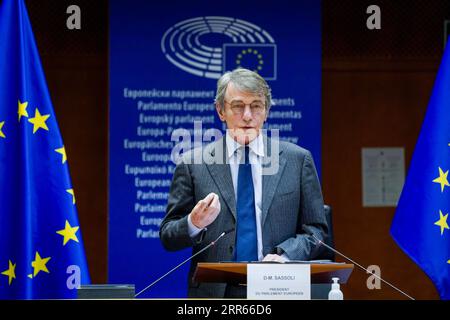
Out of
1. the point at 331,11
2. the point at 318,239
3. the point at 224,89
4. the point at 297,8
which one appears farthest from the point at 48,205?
the point at 331,11

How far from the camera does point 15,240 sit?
4.01 meters

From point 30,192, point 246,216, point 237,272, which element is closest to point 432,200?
point 246,216

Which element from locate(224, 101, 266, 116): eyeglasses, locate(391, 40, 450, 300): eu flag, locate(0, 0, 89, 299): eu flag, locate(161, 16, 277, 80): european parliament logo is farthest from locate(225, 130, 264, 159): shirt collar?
locate(161, 16, 277, 80): european parliament logo

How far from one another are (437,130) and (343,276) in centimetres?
153

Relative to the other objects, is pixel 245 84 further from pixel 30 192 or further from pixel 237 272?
pixel 30 192

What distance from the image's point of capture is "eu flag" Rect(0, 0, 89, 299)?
3986mm

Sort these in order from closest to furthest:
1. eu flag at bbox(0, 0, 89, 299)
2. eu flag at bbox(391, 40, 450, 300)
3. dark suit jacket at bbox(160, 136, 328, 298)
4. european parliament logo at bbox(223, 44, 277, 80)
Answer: dark suit jacket at bbox(160, 136, 328, 298)
eu flag at bbox(0, 0, 89, 299)
eu flag at bbox(391, 40, 450, 300)
european parliament logo at bbox(223, 44, 277, 80)

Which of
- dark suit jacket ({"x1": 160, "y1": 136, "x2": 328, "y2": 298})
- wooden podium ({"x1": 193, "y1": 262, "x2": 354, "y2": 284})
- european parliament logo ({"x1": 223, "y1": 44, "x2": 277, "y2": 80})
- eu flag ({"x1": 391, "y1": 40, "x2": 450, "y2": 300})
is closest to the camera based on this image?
wooden podium ({"x1": 193, "y1": 262, "x2": 354, "y2": 284})

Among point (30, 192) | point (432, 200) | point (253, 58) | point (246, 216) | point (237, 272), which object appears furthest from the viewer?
point (253, 58)

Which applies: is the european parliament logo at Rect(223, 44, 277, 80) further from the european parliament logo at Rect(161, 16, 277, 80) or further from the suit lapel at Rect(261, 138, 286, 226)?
the suit lapel at Rect(261, 138, 286, 226)

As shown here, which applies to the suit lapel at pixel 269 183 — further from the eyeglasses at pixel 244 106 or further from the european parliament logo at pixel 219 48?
the european parliament logo at pixel 219 48

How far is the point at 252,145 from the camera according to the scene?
3664 mm

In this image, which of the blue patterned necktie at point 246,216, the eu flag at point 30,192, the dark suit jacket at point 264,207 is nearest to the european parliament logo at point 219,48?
the eu flag at point 30,192

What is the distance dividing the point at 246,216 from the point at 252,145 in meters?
0.32
